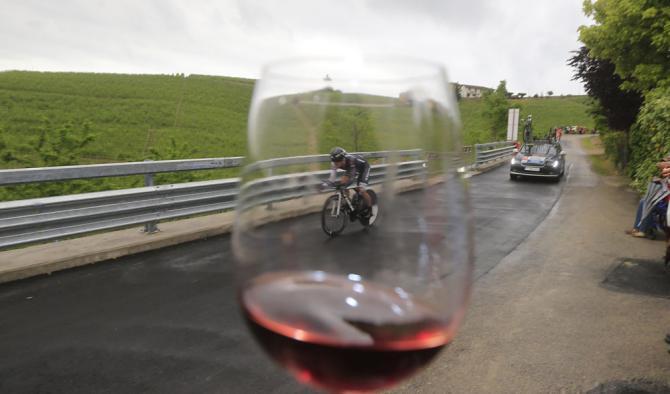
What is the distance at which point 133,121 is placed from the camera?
1469 inches

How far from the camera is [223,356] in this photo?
3.27m

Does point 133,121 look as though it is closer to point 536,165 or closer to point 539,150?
point 539,150

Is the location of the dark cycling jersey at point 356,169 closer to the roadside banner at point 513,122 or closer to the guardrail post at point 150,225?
the guardrail post at point 150,225

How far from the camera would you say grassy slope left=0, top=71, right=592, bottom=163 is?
3024cm

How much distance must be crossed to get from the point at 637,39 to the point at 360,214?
15.8 metres

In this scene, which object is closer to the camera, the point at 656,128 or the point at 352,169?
the point at 352,169

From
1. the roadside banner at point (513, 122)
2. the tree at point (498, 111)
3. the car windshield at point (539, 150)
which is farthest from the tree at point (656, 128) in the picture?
the tree at point (498, 111)

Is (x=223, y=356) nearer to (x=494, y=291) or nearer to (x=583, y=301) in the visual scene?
(x=494, y=291)

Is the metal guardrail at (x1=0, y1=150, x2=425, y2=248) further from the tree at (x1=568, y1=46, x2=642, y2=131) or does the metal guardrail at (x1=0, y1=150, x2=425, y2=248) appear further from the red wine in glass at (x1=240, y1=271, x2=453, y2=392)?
the tree at (x1=568, y1=46, x2=642, y2=131)

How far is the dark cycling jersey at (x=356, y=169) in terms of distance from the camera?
699mm

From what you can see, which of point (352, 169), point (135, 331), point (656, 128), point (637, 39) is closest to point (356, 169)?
point (352, 169)

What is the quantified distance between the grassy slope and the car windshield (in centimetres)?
1354

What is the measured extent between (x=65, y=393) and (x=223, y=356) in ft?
3.21

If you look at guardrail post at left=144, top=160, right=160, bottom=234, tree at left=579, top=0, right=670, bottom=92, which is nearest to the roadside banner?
tree at left=579, top=0, right=670, bottom=92
